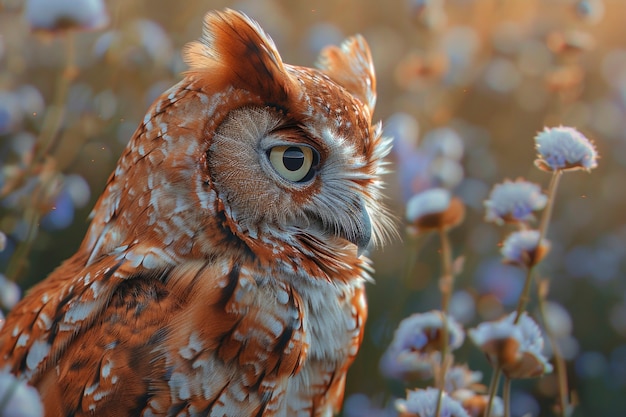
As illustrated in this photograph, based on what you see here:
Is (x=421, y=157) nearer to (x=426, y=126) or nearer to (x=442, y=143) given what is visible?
(x=442, y=143)

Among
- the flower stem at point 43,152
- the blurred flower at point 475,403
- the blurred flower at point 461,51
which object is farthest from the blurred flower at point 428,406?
the blurred flower at point 461,51

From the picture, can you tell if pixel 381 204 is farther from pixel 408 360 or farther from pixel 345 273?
pixel 408 360

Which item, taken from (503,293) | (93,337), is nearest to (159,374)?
(93,337)

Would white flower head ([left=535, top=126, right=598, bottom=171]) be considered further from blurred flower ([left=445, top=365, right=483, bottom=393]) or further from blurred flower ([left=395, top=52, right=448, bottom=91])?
blurred flower ([left=395, top=52, right=448, bottom=91])

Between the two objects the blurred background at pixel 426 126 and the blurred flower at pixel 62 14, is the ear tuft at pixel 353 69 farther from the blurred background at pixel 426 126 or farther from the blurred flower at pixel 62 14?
the blurred flower at pixel 62 14

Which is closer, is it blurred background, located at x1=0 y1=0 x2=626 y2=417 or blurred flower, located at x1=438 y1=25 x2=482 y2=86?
blurred background, located at x1=0 y1=0 x2=626 y2=417

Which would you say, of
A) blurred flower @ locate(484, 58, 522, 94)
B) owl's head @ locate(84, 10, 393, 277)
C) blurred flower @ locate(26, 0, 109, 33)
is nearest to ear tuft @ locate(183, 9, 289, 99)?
owl's head @ locate(84, 10, 393, 277)
